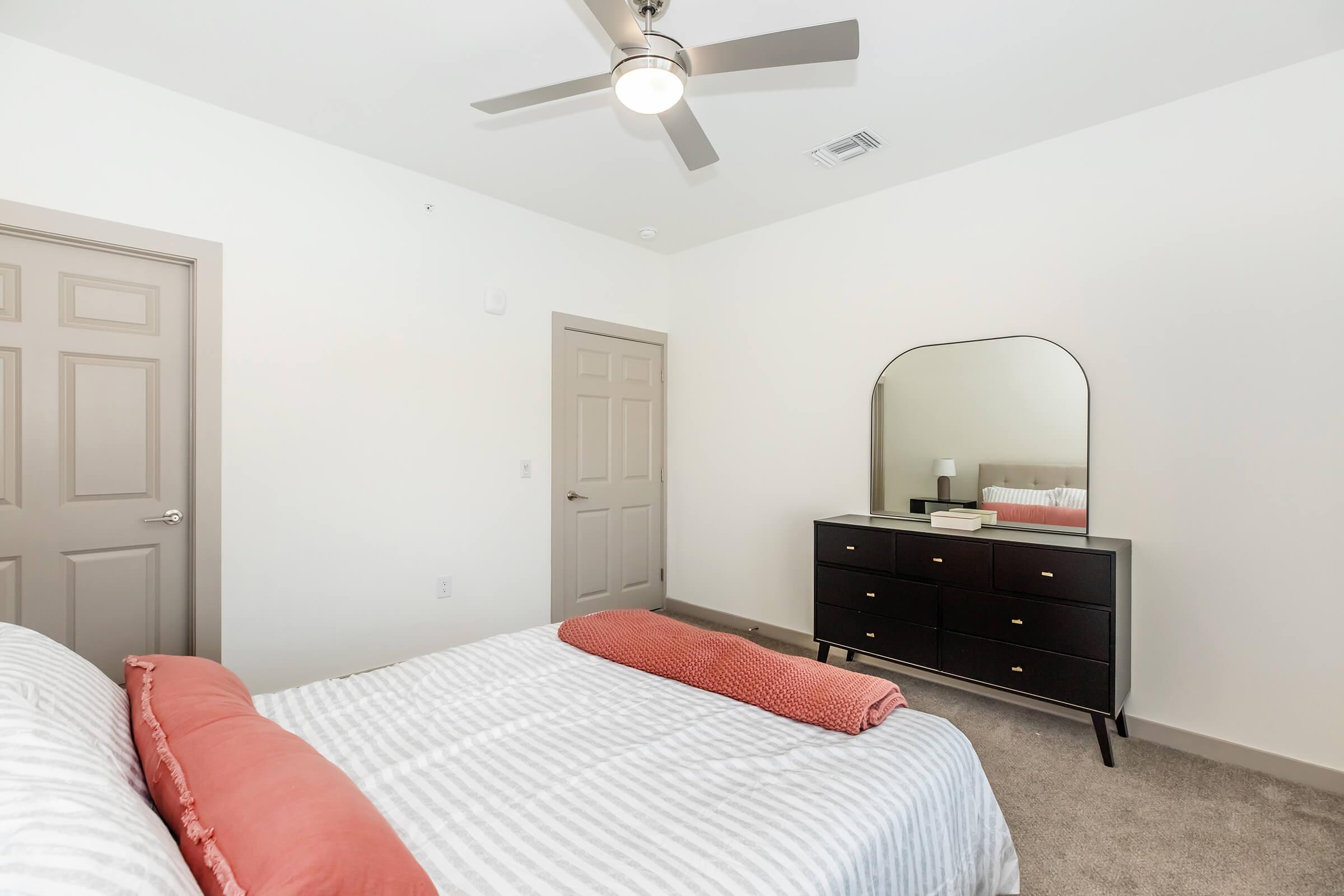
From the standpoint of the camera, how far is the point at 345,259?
3.04m

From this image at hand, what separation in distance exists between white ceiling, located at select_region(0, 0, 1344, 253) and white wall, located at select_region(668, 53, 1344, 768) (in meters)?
0.21

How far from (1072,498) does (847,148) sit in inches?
76.3

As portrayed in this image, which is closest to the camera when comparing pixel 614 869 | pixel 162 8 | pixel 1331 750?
pixel 614 869

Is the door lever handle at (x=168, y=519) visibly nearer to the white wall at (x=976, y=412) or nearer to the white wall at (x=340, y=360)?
the white wall at (x=340, y=360)

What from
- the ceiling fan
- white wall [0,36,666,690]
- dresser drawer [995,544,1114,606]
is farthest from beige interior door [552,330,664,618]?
dresser drawer [995,544,1114,606]

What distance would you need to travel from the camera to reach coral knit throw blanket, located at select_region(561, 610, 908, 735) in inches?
61.2

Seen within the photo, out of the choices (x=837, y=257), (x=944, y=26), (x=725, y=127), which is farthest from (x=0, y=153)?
(x=837, y=257)

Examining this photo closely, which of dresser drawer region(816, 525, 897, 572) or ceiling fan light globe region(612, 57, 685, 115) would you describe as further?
dresser drawer region(816, 525, 897, 572)

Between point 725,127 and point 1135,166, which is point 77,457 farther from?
point 1135,166

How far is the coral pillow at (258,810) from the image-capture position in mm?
737

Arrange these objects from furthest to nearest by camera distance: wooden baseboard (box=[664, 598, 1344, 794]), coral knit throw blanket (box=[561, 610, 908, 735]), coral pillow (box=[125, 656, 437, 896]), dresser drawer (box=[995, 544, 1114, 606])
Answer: dresser drawer (box=[995, 544, 1114, 606]) → wooden baseboard (box=[664, 598, 1344, 794]) → coral knit throw blanket (box=[561, 610, 908, 735]) → coral pillow (box=[125, 656, 437, 896])

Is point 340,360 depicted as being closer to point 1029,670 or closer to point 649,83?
point 649,83

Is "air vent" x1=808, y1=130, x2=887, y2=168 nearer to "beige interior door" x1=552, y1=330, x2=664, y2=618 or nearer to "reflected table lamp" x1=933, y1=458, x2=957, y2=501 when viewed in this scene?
"reflected table lamp" x1=933, y1=458, x2=957, y2=501

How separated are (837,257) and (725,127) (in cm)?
117
